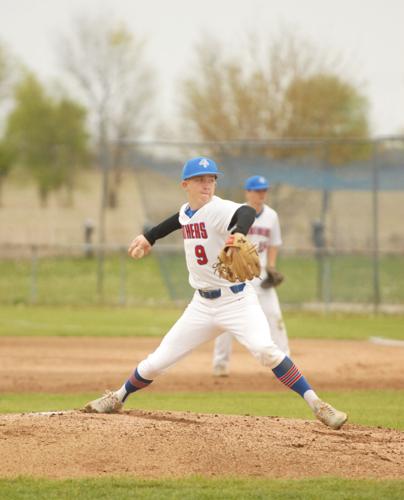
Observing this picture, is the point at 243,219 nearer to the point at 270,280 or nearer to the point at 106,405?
the point at 106,405

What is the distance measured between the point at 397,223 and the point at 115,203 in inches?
448

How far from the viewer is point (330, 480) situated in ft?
19.9

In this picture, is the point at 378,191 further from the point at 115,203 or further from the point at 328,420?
the point at 328,420

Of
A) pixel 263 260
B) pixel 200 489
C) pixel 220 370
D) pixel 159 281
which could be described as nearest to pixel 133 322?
pixel 159 281

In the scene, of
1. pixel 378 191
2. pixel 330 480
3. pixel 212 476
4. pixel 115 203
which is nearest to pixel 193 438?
pixel 212 476

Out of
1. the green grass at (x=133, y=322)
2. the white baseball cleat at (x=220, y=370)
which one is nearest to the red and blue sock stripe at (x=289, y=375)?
the white baseball cleat at (x=220, y=370)

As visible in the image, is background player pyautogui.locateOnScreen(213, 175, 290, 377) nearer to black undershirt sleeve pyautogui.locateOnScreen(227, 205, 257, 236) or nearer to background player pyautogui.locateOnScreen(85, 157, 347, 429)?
background player pyautogui.locateOnScreen(85, 157, 347, 429)

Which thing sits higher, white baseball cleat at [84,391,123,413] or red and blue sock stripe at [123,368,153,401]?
red and blue sock stripe at [123,368,153,401]

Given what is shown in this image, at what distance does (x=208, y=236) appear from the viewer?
7.42 meters

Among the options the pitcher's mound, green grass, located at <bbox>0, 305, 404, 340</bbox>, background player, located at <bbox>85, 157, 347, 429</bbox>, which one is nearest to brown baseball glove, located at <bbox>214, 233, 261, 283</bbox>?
background player, located at <bbox>85, 157, 347, 429</bbox>

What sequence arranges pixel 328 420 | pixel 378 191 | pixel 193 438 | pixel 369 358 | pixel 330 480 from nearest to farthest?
pixel 330 480 < pixel 193 438 < pixel 328 420 < pixel 369 358 < pixel 378 191

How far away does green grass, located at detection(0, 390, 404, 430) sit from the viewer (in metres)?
9.02

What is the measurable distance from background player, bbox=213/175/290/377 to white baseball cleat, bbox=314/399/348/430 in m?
3.91

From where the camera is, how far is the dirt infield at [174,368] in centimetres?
1125
